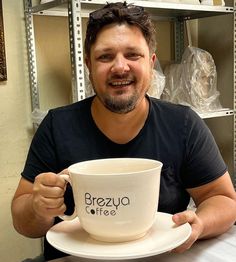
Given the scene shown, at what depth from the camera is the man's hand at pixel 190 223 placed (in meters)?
0.70

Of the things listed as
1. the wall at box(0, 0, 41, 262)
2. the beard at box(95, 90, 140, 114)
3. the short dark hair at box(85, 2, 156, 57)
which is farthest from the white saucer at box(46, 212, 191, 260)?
the wall at box(0, 0, 41, 262)

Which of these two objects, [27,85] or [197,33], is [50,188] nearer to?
[27,85]

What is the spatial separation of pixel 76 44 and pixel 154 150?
1.68ft

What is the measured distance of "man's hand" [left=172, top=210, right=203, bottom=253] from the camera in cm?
70

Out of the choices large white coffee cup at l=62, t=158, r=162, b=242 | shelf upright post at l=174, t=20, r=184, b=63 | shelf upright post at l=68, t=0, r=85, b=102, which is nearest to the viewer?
large white coffee cup at l=62, t=158, r=162, b=242

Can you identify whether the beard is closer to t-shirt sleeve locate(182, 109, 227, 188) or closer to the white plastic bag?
t-shirt sleeve locate(182, 109, 227, 188)

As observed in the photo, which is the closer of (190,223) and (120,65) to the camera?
(190,223)

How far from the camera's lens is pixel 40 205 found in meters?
0.72

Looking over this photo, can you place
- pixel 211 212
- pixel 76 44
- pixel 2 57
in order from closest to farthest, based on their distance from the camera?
1. pixel 211 212
2. pixel 76 44
3. pixel 2 57

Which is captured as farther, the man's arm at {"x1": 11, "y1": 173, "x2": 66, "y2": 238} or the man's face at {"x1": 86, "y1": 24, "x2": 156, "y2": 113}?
the man's face at {"x1": 86, "y1": 24, "x2": 156, "y2": 113}

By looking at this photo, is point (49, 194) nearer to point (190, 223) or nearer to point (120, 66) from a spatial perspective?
point (190, 223)

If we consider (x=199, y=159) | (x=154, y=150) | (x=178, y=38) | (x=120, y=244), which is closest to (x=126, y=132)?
(x=154, y=150)

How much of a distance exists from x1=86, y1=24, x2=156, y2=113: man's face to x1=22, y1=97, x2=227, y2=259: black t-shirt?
3.8 inches

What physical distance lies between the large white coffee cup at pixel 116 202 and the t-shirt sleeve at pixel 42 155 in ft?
1.13
